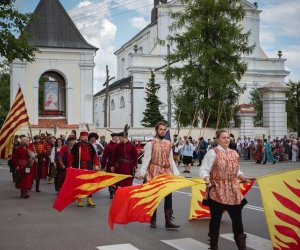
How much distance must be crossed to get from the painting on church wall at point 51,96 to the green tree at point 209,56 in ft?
27.0

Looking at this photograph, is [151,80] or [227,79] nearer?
[227,79]

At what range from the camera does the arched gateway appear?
41.3m

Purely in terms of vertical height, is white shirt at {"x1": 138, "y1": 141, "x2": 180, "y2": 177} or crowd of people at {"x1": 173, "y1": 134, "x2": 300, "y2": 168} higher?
white shirt at {"x1": 138, "y1": 141, "x2": 180, "y2": 177}

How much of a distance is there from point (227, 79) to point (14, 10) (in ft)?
69.2

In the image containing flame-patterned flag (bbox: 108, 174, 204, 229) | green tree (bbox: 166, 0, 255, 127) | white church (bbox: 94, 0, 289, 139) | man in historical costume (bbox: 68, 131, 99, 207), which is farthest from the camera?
white church (bbox: 94, 0, 289, 139)

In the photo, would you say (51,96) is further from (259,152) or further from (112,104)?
(112,104)

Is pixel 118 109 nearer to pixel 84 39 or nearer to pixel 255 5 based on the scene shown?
pixel 255 5

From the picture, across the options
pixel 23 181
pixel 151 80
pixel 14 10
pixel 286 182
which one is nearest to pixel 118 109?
pixel 151 80

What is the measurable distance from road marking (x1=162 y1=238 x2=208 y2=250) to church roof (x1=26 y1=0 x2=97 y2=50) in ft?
114

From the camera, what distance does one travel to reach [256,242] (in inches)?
347

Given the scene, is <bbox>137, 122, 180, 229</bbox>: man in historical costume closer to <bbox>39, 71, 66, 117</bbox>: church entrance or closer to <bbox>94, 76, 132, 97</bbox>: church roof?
<bbox>39, 71, 66, 117</bbox>: church entrance

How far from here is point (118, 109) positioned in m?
68.2

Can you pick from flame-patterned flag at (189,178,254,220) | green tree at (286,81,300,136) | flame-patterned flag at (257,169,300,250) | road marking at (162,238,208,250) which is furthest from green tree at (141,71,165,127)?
flame-patterned flag at (257,169,300,250)

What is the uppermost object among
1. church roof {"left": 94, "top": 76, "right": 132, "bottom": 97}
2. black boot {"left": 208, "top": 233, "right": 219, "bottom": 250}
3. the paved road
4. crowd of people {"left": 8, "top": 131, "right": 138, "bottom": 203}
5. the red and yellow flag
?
church roof {"left": 94, "top": 76, "right": 132, "bottom": 97}
